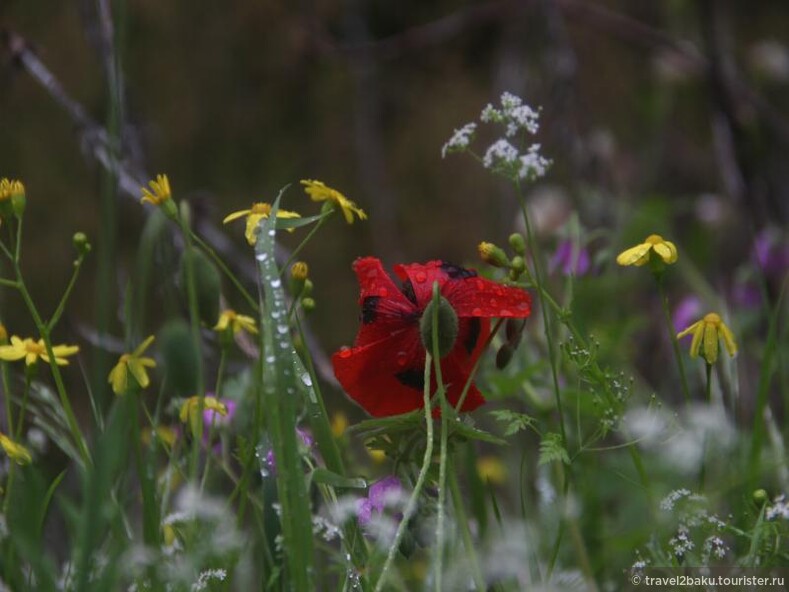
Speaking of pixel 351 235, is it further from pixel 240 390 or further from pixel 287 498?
pixel 287 498

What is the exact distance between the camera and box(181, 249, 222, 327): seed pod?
97cm

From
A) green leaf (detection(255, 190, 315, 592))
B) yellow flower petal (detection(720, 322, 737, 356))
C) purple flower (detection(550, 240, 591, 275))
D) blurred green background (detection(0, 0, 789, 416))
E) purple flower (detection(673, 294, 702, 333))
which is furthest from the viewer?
blurred green background (detection(0, 0, 789, 416))

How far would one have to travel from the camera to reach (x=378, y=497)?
86cm

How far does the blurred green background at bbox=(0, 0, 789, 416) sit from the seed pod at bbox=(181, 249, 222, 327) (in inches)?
55.7

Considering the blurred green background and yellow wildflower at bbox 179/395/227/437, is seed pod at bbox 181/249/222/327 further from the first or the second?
the blurred green background

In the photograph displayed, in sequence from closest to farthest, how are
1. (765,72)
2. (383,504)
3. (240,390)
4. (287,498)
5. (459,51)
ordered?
1. (287,498)
2. (383,504)
3. (240,390)
4. (765,72)
5. (459,51)

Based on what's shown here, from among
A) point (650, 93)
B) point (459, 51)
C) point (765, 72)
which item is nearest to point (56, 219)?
point (459, 51)

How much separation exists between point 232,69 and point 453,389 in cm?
207

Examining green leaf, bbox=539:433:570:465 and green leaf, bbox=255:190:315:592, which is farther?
green leaf, bbox=539:433:570:465

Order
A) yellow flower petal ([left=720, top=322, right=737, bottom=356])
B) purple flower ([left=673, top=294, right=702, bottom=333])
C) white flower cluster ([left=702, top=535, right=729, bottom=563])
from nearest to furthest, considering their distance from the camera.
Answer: white flower cluster ([left=702, top=535, right=729, bottom=563])
yellow flower petal ([left=720, top=322, right=737, bottom=356])
purple flower ([left=673, top=294, right=702, bottom=333])

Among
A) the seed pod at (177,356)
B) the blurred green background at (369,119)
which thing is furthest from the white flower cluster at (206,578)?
the blurred green background at (369,119)

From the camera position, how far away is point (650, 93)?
2781 mm

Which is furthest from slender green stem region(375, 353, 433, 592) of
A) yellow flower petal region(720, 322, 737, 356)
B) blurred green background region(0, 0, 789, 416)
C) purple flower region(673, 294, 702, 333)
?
blurred green background region(0, 0, 789, 416)

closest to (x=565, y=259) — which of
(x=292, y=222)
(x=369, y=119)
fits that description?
(x=292, y=222)
